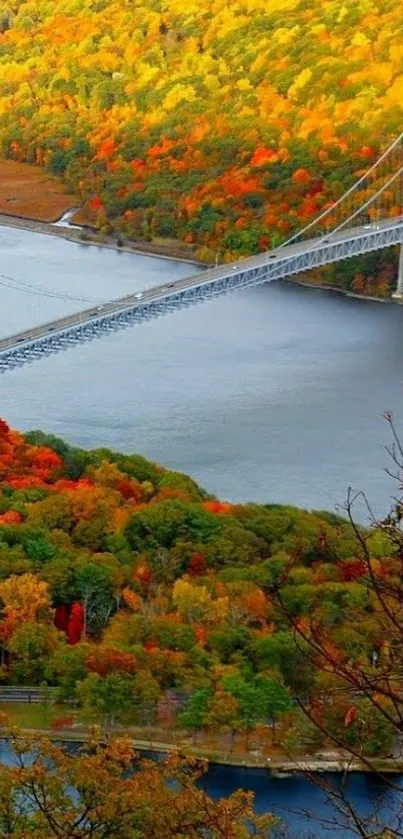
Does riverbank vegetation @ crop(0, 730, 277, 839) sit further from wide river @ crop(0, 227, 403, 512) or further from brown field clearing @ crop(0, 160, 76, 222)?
brown field clearing @ crop(0, 160, 76, 222)

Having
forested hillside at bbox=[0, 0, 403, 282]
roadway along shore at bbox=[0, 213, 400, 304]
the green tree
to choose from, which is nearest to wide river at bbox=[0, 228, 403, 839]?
roadway along shore at bbox=[0, 213, 400, 304]

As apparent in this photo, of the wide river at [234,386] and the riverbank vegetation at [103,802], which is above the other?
the wide river at [234,386]

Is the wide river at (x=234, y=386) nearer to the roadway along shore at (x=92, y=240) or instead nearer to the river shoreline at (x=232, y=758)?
the roadway along shore at (x=92, y=240)

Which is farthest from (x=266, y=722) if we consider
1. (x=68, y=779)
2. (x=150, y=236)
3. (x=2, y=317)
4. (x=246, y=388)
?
(x=150, y=236)

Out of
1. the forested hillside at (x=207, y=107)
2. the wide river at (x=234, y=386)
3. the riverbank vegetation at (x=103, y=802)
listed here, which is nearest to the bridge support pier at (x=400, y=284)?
the wide river at (x=234, y=386)

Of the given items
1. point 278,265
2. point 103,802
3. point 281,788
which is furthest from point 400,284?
point 103,802

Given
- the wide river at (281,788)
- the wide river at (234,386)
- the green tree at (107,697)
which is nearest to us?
the wide river at (281,788)

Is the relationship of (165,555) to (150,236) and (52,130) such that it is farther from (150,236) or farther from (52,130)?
(52,130)

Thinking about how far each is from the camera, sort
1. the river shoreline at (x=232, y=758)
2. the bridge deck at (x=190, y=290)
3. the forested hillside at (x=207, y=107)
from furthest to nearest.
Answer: the forested hillside at (x=207, y=107) → the bridge deck at (x=190, y=290) → the river shoreline at (x=232, y=758)
